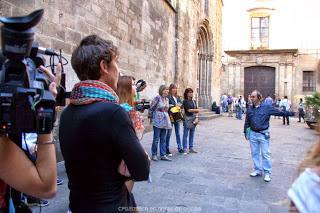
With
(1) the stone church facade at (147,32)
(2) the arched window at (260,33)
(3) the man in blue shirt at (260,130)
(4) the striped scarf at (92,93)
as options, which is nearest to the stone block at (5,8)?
(1) the stone church facade at (147,32)

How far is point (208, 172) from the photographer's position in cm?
651

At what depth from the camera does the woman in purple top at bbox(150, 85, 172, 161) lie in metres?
7.38

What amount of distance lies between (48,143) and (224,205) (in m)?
3.69

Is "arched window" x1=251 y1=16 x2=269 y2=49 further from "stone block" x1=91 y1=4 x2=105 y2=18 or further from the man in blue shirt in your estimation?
the man in blue shirt

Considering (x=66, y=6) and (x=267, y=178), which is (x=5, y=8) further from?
(x=267, y=178)

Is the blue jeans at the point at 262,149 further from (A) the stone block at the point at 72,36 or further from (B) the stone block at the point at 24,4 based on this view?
(B) the stone block at the point at 24,4

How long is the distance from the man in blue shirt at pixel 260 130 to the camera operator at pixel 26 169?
5.20 metres

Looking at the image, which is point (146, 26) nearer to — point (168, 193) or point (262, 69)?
point (168, 193)

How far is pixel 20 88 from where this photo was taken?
1.24 metres

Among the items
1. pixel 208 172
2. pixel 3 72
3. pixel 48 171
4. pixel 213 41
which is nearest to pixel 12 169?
pixel 48 171

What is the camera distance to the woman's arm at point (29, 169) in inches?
52.1

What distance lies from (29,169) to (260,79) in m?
32.7

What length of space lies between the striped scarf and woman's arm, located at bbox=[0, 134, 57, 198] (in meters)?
0.47

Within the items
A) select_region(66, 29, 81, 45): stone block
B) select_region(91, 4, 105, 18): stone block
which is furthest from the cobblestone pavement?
select_region(91, 4, 105, 18): stone block
